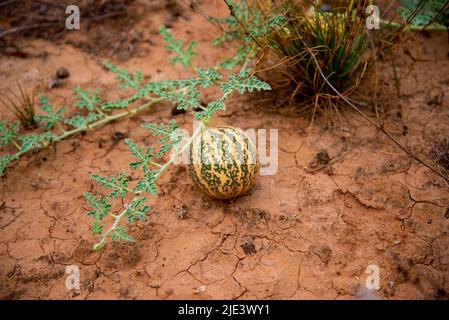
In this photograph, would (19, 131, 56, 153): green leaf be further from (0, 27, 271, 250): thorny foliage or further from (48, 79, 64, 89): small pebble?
(48, 79, 64, 89): small pebble

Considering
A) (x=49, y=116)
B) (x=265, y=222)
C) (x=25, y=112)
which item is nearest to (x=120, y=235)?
(x=265, y=222)

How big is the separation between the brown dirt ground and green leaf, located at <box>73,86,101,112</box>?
21 cm

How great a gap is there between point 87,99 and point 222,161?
1.52 metres

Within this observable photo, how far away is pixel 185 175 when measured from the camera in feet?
9.84

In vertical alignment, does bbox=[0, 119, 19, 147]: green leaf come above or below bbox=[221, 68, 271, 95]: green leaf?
below

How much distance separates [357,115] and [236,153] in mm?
1259

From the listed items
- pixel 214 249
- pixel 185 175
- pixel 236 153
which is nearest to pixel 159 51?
pixel 185 175

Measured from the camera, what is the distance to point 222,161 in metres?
2.47

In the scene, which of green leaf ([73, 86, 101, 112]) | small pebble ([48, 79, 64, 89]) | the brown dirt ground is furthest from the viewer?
small pebble ([48, 79, 64, 89])

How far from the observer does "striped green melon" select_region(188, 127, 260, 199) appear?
2.48 metres

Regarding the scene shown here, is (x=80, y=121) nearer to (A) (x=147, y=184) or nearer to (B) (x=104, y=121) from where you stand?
(B) (x=104, y=121)

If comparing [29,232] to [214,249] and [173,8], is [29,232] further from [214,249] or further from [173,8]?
[173,8]

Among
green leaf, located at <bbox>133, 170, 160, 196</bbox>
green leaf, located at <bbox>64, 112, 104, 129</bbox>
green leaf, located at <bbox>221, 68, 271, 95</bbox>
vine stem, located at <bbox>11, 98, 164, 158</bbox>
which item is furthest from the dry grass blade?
green leaf, located at <bbox>221, 68, 271, 95</bbox>

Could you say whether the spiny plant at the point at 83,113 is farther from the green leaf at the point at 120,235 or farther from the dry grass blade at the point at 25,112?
the green leaf at the point at 120,235
